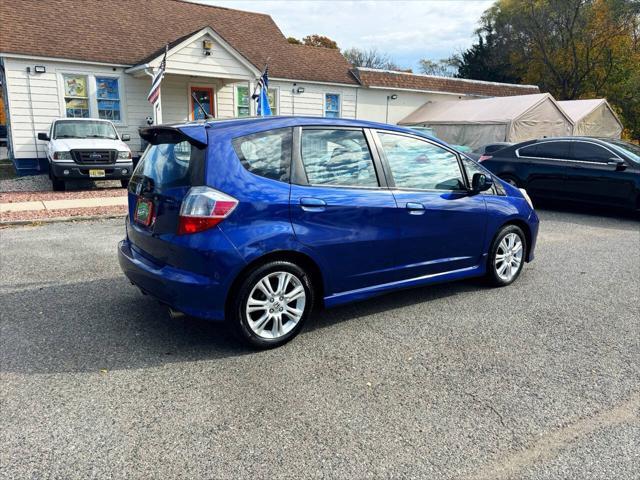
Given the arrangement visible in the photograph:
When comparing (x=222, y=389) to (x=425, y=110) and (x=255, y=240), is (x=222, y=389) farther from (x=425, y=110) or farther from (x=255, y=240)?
(x=425, y=110)

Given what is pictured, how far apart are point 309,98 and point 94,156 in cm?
1082

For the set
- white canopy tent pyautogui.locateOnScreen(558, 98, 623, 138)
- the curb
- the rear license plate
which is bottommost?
the curb

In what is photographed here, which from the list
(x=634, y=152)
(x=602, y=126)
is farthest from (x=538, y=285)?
(x=602, y=126)

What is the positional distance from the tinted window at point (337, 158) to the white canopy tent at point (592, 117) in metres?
19.8

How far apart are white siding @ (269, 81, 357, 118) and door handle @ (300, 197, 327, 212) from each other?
54.2ft

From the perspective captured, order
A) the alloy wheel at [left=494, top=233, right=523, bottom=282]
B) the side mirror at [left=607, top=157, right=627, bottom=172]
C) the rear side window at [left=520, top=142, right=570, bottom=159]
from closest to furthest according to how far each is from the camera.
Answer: the alloy wheel at [left=494, top=233, right=523, bottom=282]
the side mirror at [left=607, top=157, right=627, bottom=172]
the rear side window at [left=520, top=142, right=570, bottom=159]

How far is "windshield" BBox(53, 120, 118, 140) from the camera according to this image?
12953 millimetres

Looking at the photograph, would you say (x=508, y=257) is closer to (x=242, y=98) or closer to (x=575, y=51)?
(x=242, y=98)

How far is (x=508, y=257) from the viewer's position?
5.48 m

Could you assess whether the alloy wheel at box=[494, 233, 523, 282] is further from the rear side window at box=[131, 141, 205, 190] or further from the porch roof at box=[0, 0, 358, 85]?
the porch roof at box=[0, 0, 358, 85]

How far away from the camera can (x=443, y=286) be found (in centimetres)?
552

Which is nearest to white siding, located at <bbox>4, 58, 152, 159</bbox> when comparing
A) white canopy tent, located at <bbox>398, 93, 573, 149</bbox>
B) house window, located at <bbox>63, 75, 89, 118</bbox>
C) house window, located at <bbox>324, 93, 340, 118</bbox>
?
house window, located at <bbox>63, 75, 89, 118</bbox>

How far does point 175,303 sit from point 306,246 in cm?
104

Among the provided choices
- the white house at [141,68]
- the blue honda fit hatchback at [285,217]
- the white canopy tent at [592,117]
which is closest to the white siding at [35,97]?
the white house at [141,68]
